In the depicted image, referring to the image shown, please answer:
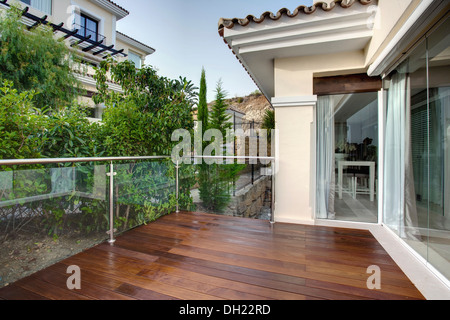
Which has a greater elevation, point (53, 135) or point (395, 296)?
point (53, 135)

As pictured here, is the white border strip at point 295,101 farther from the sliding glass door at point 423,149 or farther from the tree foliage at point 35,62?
the tree foliage at point 35,62

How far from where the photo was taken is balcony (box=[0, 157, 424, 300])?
1707 millimetres

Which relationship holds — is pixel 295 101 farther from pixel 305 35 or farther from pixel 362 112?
pixel 362 112

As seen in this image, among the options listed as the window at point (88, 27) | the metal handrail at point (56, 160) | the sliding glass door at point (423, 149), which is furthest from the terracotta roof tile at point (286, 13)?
the window at point (88, 27)

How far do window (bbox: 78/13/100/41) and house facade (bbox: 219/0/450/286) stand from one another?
41.1ft

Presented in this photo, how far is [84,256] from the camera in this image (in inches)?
88.3

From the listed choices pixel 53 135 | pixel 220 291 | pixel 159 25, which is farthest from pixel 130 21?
pixel 220 291

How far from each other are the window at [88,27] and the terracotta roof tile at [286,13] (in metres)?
12.6

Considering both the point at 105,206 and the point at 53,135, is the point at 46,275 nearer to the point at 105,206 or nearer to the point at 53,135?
the point at 105,206

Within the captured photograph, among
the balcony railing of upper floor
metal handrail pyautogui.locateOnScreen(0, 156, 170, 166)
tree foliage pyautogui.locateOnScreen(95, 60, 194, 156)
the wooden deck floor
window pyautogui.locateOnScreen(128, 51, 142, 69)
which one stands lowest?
the wooden deck floor

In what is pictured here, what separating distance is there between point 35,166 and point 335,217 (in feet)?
13.1

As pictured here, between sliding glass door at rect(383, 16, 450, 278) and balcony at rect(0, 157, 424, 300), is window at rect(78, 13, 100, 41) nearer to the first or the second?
balcony at rect(0, 157, 424, 300)

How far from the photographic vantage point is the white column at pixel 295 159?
3273 mm

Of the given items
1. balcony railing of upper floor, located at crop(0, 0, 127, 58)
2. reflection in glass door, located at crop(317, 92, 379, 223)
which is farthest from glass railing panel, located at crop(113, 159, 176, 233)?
balcony railing of upper floor, located at crop(0, 0, 127, 58)
